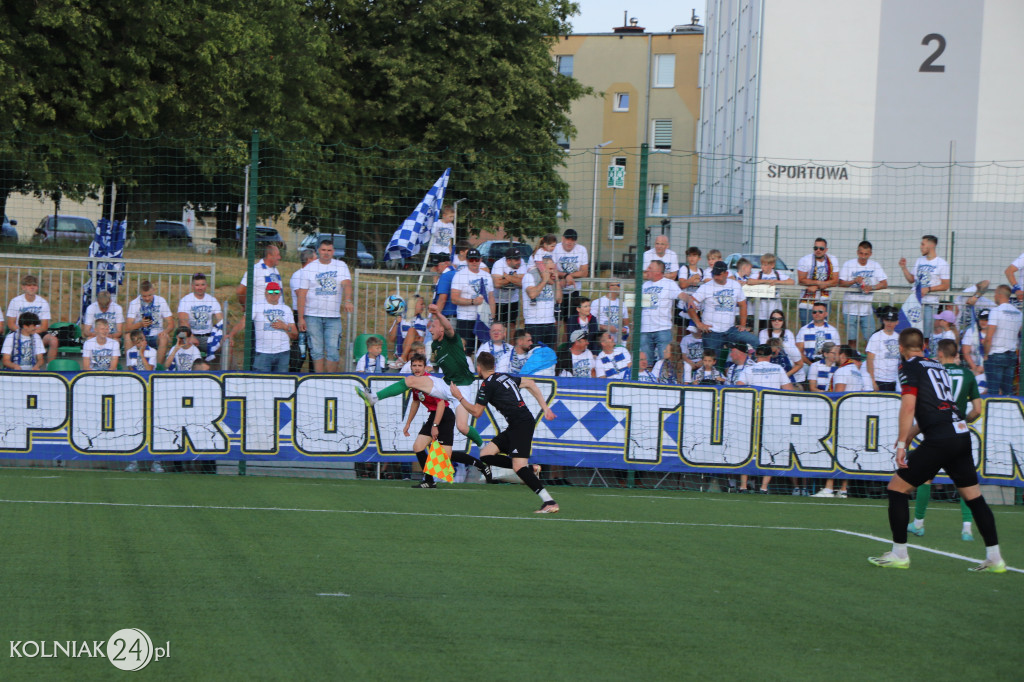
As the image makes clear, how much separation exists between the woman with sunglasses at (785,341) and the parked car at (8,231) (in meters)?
10.6

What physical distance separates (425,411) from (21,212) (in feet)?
22.3

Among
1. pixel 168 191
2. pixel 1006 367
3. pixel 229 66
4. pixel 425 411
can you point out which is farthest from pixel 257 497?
pixel 229 66

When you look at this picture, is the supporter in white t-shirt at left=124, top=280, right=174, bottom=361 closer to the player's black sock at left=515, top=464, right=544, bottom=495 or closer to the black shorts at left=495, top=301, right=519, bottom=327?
the black shorts at left=495, top=301, right=519, bottom=327

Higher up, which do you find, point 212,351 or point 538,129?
point 538,129

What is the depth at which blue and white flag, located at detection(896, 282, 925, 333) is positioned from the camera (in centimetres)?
1530

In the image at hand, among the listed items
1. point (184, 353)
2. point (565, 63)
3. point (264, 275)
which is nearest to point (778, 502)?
point (264, 275)

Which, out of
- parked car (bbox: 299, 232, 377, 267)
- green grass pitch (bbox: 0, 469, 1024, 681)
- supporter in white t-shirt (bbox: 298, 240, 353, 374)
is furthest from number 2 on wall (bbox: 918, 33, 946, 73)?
green grass pitch (bbox: 0, 469, 1024, 681)

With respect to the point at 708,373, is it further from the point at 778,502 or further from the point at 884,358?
the point at 884,358

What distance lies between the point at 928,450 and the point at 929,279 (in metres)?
8.14

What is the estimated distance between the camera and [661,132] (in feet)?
208

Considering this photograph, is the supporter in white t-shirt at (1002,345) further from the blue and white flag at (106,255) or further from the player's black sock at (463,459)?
the blue and white flag at (106,255)

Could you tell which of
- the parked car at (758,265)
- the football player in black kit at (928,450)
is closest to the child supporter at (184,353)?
the parked car at (758,265)

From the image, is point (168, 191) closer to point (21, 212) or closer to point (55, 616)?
point (21, 212)

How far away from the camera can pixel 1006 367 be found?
14320mm
